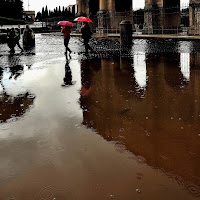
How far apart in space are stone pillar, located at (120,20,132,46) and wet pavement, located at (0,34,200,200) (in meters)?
10.9

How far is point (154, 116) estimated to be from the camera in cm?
509

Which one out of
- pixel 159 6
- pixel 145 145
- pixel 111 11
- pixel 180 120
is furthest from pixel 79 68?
pixel 111 11

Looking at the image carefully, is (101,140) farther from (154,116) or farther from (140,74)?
(140,74)

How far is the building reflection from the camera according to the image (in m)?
3.51

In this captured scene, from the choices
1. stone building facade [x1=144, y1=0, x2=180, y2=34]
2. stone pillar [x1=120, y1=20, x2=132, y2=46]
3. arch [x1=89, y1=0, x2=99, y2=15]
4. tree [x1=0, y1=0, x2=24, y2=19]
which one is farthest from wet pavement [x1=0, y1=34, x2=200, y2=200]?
tree [x1=0, y1=0, x2=24, y2=19]

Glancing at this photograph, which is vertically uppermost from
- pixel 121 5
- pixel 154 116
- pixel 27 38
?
pixel 121 5

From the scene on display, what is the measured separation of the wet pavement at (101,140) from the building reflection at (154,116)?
12 mm

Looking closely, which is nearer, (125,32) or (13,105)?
(13,105)

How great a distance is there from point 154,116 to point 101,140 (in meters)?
1.32

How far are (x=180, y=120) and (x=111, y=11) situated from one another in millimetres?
32135

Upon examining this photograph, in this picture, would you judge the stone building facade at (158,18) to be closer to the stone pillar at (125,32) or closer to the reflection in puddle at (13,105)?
the stone pillar at (125,32)

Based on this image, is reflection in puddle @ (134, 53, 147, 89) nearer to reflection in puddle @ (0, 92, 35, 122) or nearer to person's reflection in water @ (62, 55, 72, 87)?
person's reflection in water @ (62, 55, 72, 87)

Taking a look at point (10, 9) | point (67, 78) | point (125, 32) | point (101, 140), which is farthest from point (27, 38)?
point (10, 9)

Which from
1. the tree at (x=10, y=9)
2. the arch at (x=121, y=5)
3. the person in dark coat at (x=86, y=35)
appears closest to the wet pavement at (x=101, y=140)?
the person in dark coat at (x=86, y=35)
